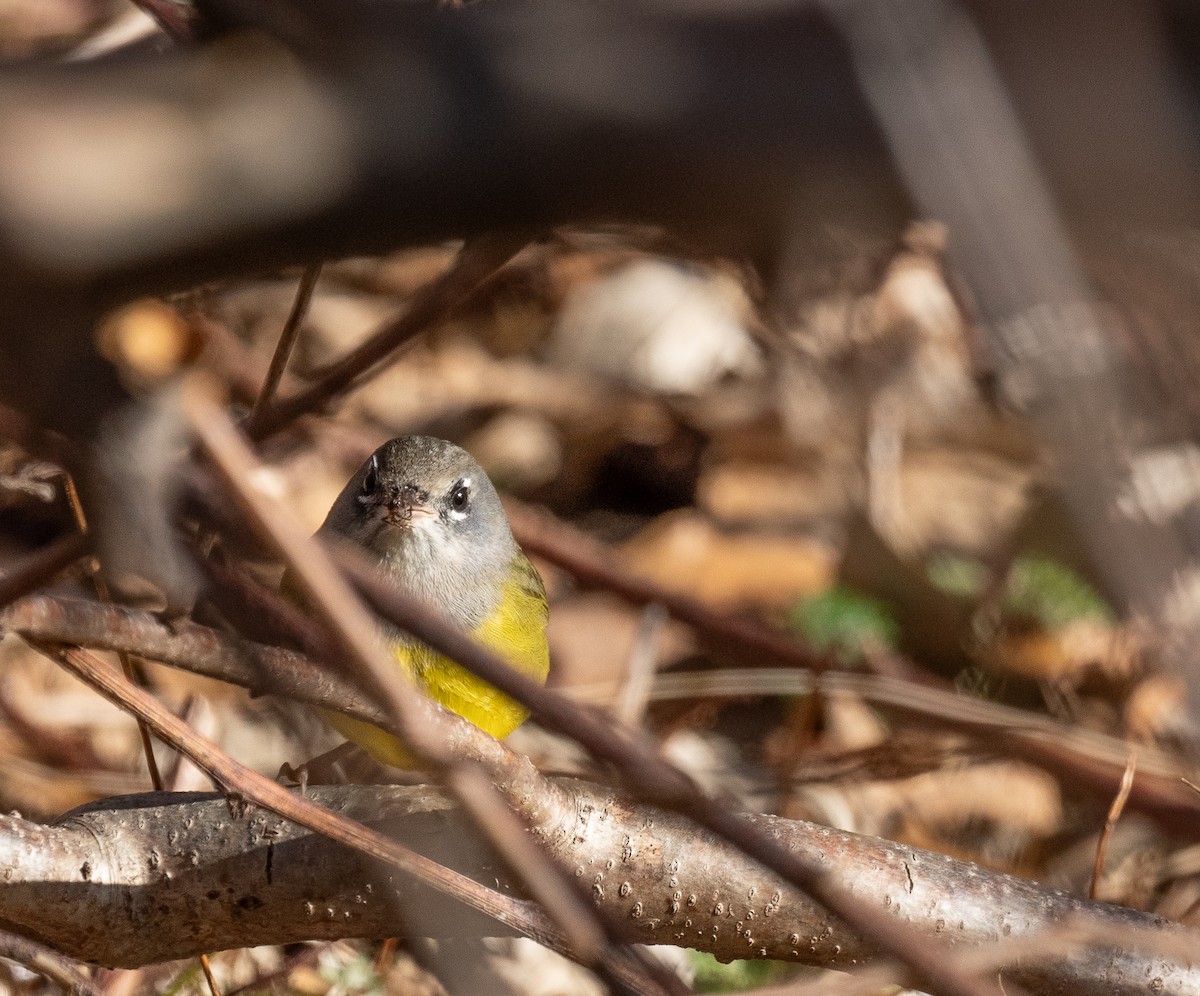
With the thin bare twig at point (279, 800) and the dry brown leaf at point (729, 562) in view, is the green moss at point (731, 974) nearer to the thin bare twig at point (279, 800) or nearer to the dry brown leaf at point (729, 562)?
the dry brown leaf at point (729, 562)

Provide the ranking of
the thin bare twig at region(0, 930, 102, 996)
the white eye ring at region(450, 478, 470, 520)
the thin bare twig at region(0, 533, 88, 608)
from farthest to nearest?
A: the white eye ring at region(450, 478, 470, 520) → the thin bare twig at region(0, 930, 102, 996) → the thin bare twig at region(0, 533, 88, 608)

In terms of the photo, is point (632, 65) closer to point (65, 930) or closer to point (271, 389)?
point (65, 930)

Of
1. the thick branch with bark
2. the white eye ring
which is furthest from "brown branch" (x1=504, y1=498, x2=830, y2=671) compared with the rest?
the thick branch with bark

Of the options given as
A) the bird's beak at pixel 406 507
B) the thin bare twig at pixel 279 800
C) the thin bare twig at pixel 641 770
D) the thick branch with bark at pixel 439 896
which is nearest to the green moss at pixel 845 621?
the bird's beak at pixel 406 507

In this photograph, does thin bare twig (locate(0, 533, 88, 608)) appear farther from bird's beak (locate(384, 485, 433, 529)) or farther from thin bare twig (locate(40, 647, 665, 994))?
bird's beak (locate(384, 485, 433, 529))

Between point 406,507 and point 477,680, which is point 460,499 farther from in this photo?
point 477,680

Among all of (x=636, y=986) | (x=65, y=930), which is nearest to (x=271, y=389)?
(x=65, y=930)

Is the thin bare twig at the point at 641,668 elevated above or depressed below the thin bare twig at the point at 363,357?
below
